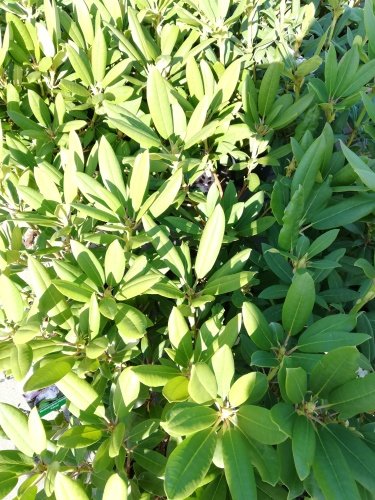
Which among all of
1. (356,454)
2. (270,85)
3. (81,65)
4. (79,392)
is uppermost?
(81,65)

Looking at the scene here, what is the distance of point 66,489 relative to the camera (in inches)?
25.4

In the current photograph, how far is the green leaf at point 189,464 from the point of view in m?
0.61

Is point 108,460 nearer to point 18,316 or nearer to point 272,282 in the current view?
point 18,316

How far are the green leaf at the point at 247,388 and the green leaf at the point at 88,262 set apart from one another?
12.3 inches

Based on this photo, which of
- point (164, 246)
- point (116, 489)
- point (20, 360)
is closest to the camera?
point (116, 489)

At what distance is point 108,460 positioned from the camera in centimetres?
73

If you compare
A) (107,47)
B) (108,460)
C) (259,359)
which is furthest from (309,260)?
(107,47)

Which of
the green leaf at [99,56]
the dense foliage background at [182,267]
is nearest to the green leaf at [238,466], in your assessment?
the dense foliage background at [182,267]

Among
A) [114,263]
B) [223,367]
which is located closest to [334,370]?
[223,367]

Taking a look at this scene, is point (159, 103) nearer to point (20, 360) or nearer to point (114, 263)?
point (114, 263)

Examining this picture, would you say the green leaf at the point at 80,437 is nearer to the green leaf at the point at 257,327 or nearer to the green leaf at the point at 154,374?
the green leaf at the point at 154,374

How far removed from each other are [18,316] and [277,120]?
0.70 meters

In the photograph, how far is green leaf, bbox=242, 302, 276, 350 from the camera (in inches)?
29.4

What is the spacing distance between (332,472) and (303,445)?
0.07m
